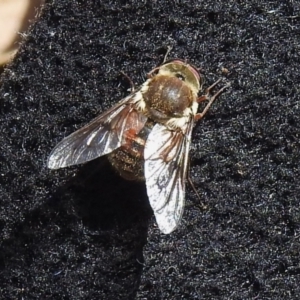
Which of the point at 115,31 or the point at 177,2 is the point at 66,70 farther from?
the point at 177,2

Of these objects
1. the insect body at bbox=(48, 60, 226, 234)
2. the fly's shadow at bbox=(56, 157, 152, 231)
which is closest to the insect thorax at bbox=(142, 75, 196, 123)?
the insect body at bbox=(48, 60, 226, 234)

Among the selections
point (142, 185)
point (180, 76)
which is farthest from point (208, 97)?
point (142, 185)

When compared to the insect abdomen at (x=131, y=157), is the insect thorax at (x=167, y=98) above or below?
above

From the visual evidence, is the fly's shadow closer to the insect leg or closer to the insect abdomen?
the insect abdomen

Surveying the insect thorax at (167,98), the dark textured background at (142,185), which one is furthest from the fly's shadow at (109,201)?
the insect thorax at (167,98)

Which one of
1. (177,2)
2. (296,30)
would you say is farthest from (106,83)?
(296,30)

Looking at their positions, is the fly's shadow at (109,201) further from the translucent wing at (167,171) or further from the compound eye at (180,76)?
the compound eye at (180,76)
